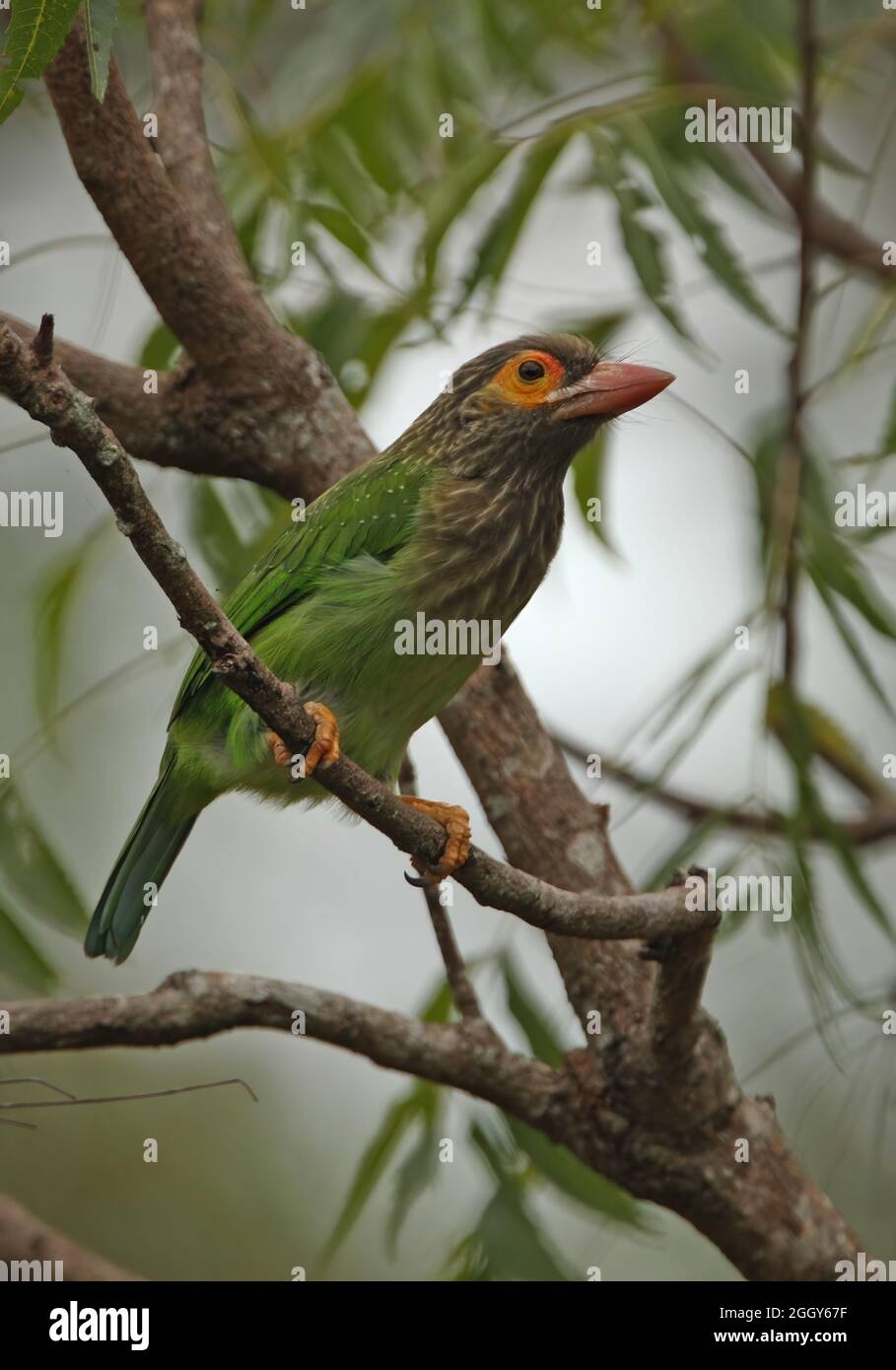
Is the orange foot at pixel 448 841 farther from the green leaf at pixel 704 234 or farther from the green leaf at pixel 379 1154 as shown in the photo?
the green leaf at pixel 704 234

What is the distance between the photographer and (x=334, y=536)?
3.66 meters

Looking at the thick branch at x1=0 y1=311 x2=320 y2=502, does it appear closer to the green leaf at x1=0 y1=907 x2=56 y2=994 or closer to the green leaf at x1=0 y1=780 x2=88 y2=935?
the green leaf at x1=0 y1=780 x2=88 y2=935

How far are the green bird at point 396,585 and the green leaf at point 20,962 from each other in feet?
1.25

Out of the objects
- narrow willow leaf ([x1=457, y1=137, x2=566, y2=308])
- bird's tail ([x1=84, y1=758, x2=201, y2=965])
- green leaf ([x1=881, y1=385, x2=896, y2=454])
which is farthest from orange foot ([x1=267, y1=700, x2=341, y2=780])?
green leaf ([x1=881, y1=385, x2=896, y2=454])

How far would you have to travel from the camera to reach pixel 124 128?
379 centimetres

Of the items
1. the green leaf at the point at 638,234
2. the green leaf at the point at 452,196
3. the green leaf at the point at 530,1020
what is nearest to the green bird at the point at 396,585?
the green leaf at the point at 638,234


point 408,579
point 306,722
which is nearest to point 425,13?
point 408,579

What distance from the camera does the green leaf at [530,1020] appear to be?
4035 mm

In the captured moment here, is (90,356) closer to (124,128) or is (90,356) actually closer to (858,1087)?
(124,128)

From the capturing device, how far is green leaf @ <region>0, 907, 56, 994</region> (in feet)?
11.2

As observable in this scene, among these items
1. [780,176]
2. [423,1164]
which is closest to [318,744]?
[423,1164]

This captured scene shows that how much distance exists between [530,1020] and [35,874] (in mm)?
1343

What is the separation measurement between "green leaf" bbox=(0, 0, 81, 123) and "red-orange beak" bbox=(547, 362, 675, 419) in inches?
67.6
